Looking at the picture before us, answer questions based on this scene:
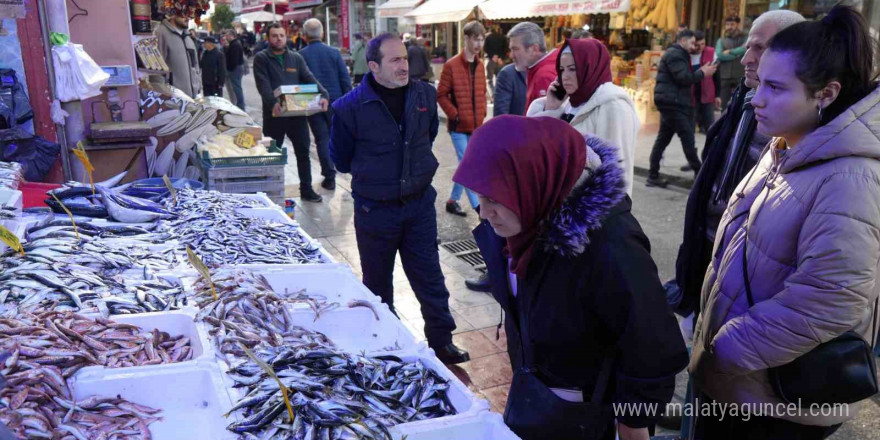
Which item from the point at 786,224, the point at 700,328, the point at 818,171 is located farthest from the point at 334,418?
the point at 818,171

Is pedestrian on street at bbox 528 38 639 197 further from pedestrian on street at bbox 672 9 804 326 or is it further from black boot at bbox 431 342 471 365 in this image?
black boot at bbox 431 342 471 365

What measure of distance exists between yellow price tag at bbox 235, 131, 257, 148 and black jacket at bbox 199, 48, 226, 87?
9.07 metres

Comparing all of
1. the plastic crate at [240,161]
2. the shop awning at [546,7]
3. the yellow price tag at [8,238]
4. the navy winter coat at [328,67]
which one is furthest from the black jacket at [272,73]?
the shop awning at [546,7]

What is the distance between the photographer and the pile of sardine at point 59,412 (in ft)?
7.98

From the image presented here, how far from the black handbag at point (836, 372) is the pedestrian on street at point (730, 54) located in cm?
1011

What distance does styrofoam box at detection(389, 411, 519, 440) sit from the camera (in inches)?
99.0

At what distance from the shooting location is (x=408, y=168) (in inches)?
182

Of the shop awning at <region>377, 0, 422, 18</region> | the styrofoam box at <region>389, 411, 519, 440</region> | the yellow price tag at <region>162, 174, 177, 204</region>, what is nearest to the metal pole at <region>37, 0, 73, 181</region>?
the yellow price tag at <region>162, 174, 177, 204</region>

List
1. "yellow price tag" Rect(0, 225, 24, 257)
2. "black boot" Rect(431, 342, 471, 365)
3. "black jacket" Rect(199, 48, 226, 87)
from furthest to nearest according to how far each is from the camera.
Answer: "black jacket" Rect(199, 48, 226, 87) → "black boot" Rect(431, 342, 471, 365) → "yellow price tag" Rect(0, 225, 24, 257)

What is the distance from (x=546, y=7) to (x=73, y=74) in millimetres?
9018

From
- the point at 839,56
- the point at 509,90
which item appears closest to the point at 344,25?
the point at 509,90

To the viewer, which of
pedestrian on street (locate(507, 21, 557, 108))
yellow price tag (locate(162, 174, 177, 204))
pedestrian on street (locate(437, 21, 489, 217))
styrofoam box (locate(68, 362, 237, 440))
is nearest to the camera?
styrofoam box (locate(68, 362, 237, 440))

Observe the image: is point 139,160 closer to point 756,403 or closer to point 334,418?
point 334,418

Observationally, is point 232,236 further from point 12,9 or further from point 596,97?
point 12,9
